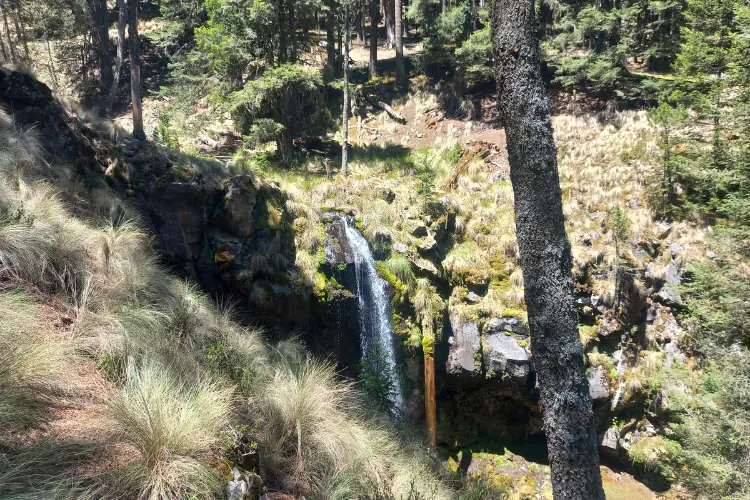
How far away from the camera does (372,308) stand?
36.0ft

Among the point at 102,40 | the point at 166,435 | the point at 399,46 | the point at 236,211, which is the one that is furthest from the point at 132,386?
the point at 102,40

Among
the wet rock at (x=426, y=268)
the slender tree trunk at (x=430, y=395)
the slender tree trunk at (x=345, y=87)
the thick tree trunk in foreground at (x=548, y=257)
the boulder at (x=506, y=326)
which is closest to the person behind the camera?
the thick tree trunk in foreground at (x=548, y=257)

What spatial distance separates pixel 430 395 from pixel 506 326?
10.1ft

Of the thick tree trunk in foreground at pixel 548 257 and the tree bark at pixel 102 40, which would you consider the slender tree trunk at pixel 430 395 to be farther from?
the tree bark at pixel 102 40

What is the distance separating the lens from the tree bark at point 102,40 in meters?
21.0

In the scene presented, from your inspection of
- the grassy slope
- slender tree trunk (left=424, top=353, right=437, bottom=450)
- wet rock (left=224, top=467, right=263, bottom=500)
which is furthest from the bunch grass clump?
slender tree trunk (left=424, top=353, right=437, bottom=450)

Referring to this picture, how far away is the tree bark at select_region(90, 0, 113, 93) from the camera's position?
825 inches

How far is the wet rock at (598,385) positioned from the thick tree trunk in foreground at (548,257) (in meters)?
8.53

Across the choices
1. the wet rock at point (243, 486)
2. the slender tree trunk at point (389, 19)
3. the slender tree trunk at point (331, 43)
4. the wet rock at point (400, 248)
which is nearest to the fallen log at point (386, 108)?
the slender tree trunk at point (331, 43)

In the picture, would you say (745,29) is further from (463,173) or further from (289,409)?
(289,409)

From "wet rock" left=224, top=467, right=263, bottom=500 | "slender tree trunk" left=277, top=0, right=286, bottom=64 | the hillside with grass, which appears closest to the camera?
"wet rock" left=224, top=467, right=263, bottom=500

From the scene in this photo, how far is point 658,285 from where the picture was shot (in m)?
11.9

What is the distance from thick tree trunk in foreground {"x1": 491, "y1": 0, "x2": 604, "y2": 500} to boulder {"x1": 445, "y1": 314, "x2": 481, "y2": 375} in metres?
7.52

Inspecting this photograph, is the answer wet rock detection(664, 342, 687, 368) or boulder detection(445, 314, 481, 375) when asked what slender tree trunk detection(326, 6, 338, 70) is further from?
wet rock detection(664, 342, 687, 368)
